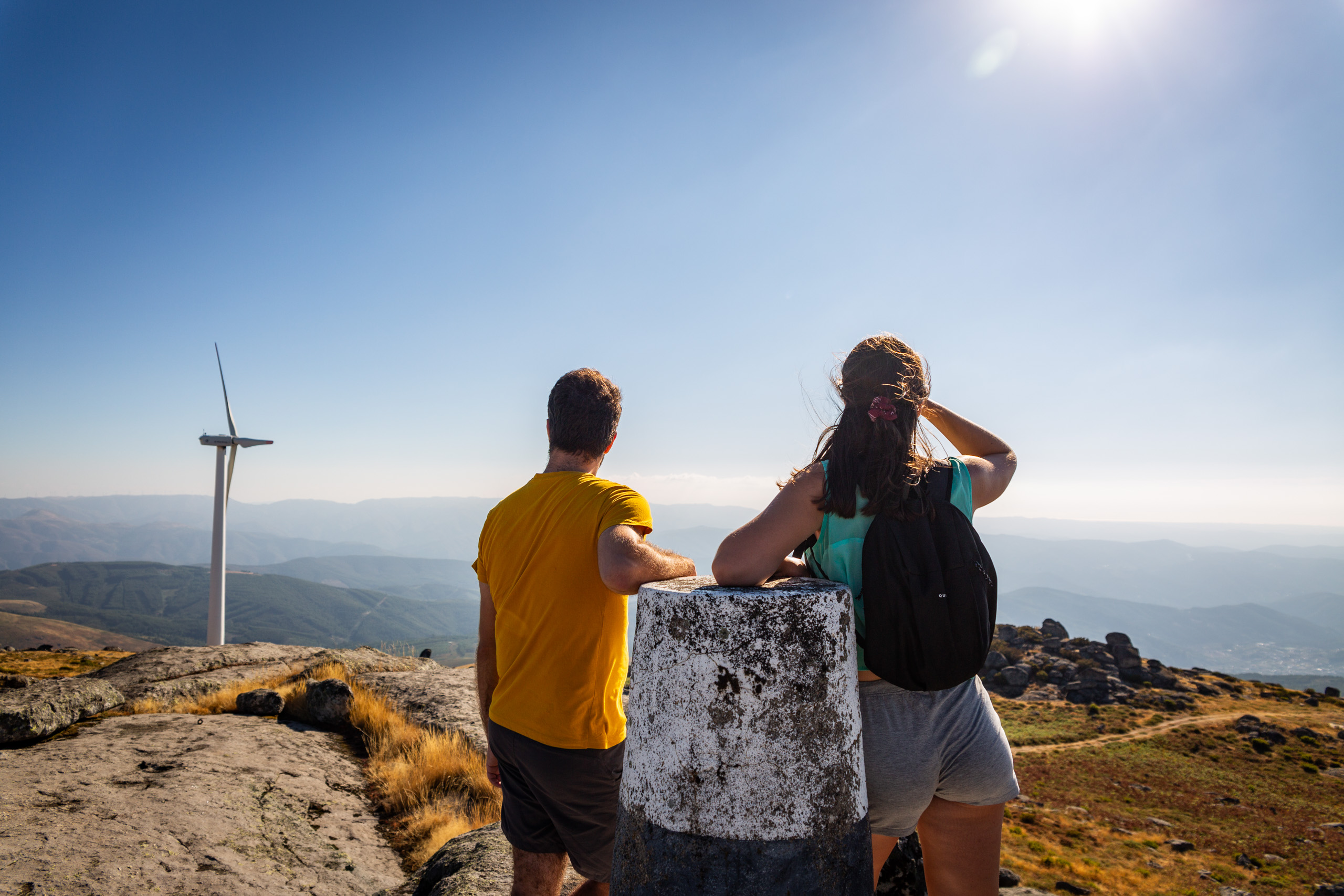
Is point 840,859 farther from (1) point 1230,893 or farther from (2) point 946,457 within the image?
(1) point 1230,893

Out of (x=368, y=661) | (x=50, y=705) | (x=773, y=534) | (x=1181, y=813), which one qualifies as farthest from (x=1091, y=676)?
(x=50, y=705)

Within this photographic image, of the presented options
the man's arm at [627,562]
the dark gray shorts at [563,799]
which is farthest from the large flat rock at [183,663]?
the man's arm at [627,562]

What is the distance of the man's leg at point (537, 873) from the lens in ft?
9.57

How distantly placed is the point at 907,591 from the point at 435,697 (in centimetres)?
961

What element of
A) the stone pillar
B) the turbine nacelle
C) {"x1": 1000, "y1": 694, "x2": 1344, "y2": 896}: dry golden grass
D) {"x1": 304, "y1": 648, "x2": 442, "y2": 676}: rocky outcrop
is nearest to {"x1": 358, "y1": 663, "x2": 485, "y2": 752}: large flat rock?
{"x1": 304, "y1": 648, "x2": 442, "y2": 676}: rocky outcrop

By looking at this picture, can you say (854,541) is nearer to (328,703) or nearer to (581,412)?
(581,412)

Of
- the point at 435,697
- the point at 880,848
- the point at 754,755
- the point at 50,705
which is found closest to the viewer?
the point at 754,755

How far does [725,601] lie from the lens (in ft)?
7.14

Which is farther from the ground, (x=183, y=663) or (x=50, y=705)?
(x=50, y=705)

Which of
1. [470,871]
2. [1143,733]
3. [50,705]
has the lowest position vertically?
[1143,733]

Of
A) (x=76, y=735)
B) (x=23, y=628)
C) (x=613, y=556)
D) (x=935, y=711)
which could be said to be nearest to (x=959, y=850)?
(x=935, y=711)

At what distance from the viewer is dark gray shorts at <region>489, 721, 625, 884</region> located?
2.78 meters

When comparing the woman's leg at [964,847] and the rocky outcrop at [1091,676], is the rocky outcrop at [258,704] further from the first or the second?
the rocky outcrop at [1091,676]

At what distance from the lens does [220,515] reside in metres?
25.6
